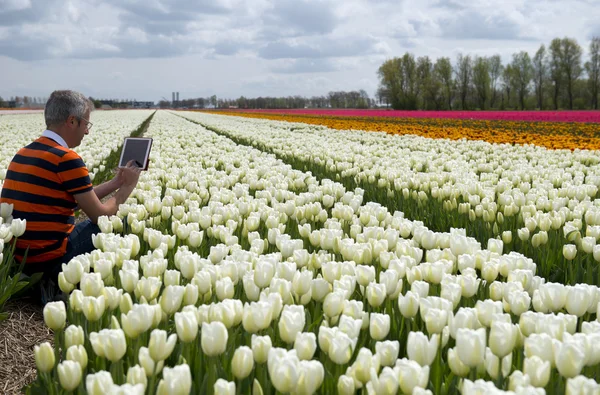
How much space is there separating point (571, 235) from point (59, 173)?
363 centimetres

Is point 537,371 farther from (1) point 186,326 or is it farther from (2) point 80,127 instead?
(2) point 80,127

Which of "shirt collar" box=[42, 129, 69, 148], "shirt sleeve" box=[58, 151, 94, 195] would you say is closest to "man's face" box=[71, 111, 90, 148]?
"shirt collar" box=[42, 129, 69, 148]

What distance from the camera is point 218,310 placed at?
2.05 metres

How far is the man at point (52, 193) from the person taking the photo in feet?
13.4

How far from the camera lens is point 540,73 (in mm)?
74812

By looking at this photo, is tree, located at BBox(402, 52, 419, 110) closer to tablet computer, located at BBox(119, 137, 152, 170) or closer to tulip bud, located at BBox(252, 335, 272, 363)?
tablet computer, located at BBox(119, 137, 152, 170)

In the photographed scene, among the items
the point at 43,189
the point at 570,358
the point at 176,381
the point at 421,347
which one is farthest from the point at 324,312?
the point at 43,189

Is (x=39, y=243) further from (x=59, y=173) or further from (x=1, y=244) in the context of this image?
(x=1, y=244)

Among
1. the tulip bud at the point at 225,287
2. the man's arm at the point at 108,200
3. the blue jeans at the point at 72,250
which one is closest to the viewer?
the tulip bud at the point at 225,287

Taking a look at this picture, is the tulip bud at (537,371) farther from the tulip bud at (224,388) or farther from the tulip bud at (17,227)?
the tulip bud at (17,227)

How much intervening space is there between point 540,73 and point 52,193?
7961 centimetres

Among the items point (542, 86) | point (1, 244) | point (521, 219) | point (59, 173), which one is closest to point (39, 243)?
point (59, 173)

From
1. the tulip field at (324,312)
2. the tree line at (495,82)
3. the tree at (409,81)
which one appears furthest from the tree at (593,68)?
the tulip field at (324,312)

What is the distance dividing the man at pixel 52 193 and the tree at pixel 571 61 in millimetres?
71374
